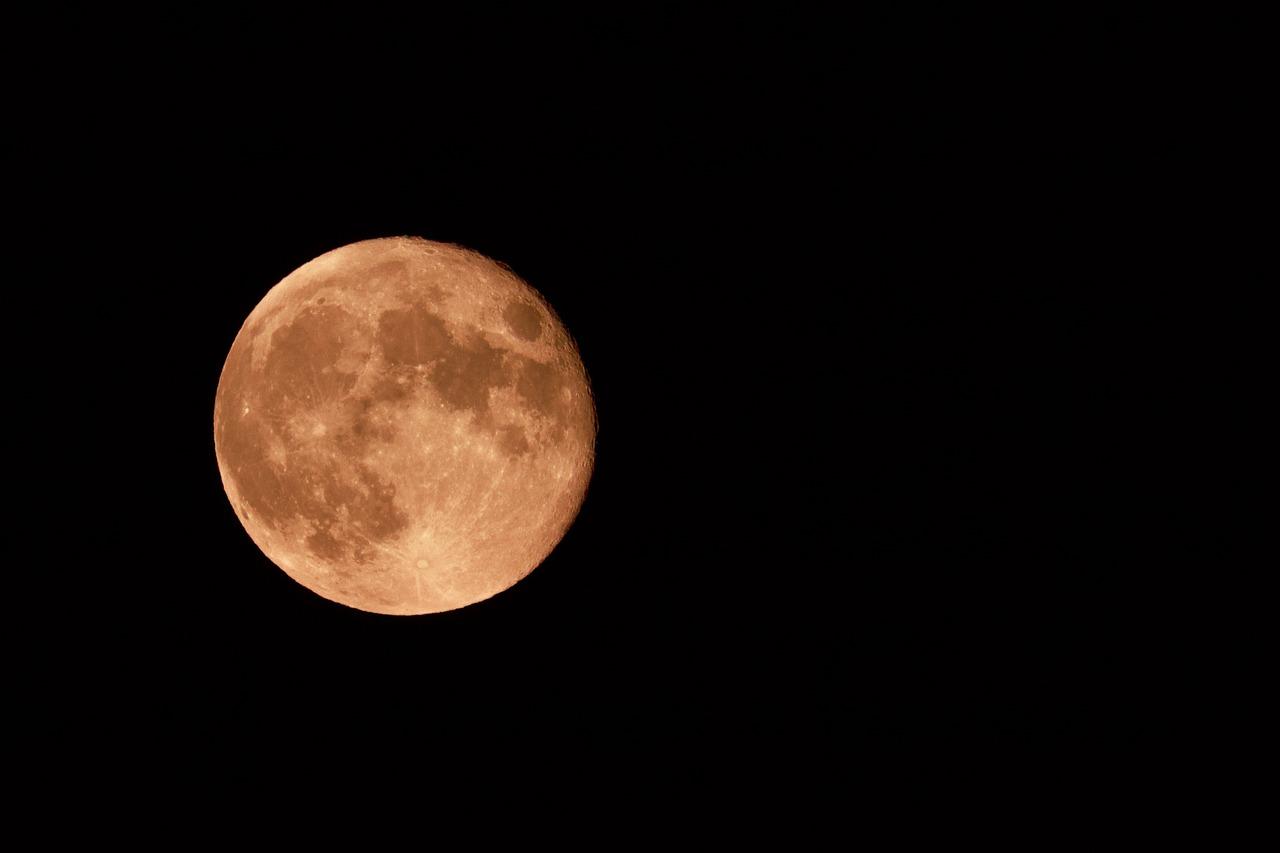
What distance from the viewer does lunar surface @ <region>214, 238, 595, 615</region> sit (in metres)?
3.15

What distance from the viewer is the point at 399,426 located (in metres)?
3.12

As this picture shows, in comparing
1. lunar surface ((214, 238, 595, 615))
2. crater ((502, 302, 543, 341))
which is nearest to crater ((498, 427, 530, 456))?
lunar surface ((214, 238, 595, 615))

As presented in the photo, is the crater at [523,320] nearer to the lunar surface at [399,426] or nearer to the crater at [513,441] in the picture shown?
the lunar surface at [399,426]

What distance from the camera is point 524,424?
3.38 m

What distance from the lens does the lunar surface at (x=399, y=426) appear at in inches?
124

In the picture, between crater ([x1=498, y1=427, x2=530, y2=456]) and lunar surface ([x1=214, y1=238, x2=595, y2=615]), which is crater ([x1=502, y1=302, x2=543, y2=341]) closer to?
lunar surface ([x1=214, y1=238, x2=595, y2=615])

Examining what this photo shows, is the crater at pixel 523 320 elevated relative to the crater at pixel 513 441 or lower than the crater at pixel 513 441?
elevated

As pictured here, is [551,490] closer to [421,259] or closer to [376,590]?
[376,590]

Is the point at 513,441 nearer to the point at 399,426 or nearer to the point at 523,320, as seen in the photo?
the point at 399,426

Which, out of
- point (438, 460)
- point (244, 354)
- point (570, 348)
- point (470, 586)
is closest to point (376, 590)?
point (470, 586)

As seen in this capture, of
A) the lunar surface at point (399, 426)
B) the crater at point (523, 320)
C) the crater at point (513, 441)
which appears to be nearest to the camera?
the lunar surface at point (399, 426)

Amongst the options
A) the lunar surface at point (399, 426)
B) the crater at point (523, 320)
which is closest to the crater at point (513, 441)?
the lunar surface at point (399, 426)

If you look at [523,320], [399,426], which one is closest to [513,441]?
[399,426]

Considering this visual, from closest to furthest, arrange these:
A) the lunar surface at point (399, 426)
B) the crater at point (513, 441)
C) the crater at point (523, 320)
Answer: the lunar surface at point (399, 426)
the crater at point (513, 441)
the crater at point (523, 320)
